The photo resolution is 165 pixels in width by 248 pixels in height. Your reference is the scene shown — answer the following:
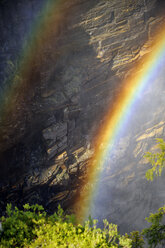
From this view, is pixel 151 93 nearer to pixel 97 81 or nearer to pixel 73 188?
pixel 97 81

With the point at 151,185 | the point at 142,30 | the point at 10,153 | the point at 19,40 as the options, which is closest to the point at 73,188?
the point at 10,153

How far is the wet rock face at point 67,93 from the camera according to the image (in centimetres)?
1367

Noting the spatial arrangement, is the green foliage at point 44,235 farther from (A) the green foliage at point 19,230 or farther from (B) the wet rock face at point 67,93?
(B) the wet rock face at point 67,93

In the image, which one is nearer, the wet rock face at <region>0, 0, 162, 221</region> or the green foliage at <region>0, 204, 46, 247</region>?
the green foliage at <region>0, 204, 46, 247</region>

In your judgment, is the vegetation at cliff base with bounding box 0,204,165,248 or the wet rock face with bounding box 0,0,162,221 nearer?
the vegetation at cliff base with bounding box 0,204,165,248

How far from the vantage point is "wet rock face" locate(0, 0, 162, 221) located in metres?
13.7

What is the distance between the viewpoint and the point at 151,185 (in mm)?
20000

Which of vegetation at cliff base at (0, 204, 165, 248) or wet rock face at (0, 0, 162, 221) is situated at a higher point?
wet rock face at (0, 0, 162, 221)

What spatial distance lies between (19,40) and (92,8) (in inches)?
220

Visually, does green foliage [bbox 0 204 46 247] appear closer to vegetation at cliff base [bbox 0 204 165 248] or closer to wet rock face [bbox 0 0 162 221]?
vegetation at cliff base [bbox 0 204 165 248]

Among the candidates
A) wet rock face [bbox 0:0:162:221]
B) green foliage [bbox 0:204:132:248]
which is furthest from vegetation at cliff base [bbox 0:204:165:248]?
wet rock face [bbox 0:0:162:221]

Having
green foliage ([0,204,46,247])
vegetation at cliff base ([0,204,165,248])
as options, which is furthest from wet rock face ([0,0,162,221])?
vegetation at cliff base ([0,204,165,248])

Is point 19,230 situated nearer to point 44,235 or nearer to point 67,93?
point 44,235

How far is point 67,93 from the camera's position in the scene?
15234 millimetres
